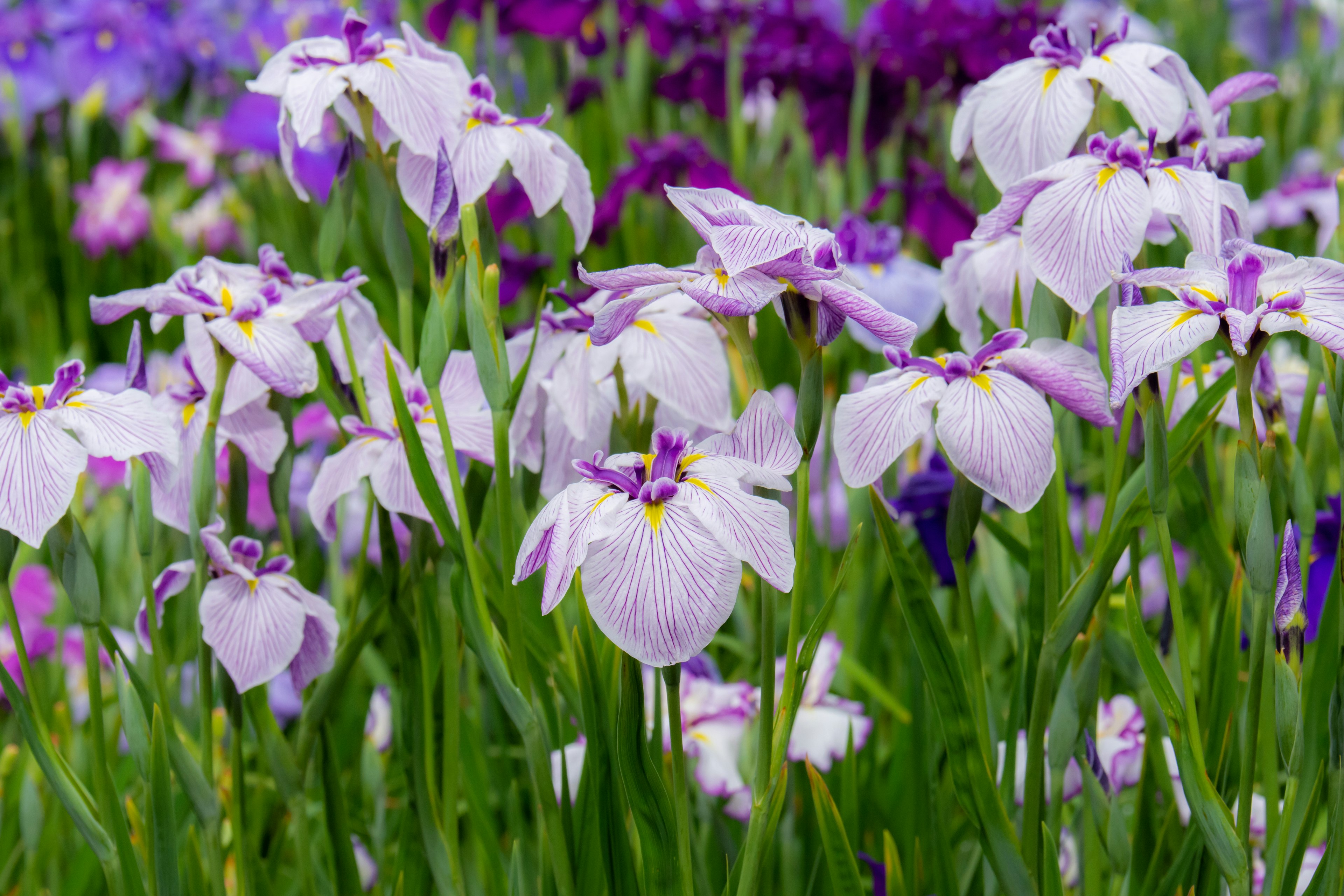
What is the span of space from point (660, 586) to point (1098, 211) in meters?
0.47

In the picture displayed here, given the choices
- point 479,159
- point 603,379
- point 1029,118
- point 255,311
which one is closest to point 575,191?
point 479,159

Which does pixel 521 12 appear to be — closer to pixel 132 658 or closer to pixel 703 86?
pixel 703 86

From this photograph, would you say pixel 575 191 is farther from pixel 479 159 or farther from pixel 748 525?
pixel 748 525

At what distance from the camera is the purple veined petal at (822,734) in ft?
4.00

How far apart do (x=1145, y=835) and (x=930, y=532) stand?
41cm

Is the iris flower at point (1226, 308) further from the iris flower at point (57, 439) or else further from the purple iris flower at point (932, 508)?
the iris flower at point (57, 439)

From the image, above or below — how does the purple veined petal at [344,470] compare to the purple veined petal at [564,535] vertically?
below

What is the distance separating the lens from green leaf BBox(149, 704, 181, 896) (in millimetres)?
896

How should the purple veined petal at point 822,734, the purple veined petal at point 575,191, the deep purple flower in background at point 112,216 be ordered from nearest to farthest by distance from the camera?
the purple veined petal at point 575,191 → the purple veined petal at point 822,734 → the deep purple flower in background at point 112,216

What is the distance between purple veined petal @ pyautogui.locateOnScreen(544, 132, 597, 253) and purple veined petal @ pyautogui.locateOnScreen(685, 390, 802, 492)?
1.23 ft

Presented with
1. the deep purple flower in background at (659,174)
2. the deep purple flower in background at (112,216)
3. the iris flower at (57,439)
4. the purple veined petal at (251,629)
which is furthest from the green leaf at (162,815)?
the deep purple flower in background at (112,216)

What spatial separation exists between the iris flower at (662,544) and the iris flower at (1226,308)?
26 cm

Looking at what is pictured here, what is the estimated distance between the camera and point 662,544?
712 millimetres

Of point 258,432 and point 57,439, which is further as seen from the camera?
point 258,432
